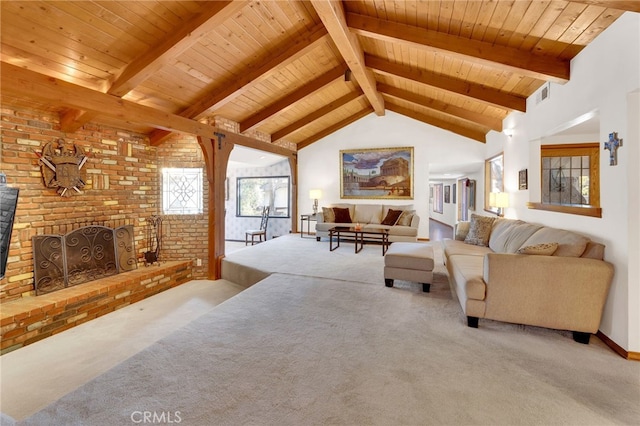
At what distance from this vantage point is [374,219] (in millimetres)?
7238

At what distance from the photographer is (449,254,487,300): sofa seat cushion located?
2516 millimetres

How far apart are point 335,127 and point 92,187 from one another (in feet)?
18.5

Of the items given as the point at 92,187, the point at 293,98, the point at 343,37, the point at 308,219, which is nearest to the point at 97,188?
the point at 92,187

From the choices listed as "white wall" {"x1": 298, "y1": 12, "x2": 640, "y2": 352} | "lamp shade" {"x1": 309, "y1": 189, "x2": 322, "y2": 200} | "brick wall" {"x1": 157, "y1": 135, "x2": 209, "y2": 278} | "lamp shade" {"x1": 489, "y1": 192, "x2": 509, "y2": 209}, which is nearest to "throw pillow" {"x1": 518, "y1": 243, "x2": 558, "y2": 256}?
"white wall" {"x1": 298, "y1": 12, "x2": 640, "y2": 352}

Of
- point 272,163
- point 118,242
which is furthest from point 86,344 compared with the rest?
point 272,163

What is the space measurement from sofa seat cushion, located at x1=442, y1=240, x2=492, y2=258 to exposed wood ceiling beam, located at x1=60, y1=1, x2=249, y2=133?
3678 millimetres

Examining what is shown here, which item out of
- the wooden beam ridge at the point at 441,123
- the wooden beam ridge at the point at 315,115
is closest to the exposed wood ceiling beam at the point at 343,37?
the wooden beam ridge at the point at 315,115

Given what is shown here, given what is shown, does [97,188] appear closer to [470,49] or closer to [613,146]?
[470,49]

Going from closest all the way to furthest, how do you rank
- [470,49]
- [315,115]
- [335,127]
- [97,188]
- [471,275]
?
1. [471,275]
2. [470,49]
3. [97,188]
4. [315,115]
5. [335,127]

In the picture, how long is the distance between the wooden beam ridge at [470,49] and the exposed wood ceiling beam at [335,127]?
4214 mm

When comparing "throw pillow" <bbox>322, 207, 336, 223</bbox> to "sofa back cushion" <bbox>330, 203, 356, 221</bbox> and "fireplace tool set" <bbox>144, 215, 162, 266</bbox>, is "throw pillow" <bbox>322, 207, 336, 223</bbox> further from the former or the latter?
"fireplace tool set" <bbox>144, 215, 162, 266</bbox>

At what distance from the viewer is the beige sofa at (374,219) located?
6.25 metres

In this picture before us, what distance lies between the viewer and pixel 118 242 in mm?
4438

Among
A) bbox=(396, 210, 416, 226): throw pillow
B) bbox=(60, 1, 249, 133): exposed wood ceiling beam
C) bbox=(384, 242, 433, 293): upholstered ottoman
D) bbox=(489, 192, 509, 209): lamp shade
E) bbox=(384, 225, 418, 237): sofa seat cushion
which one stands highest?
bbox=(60, 1, 249, 133): exposed wood ceiling beam
